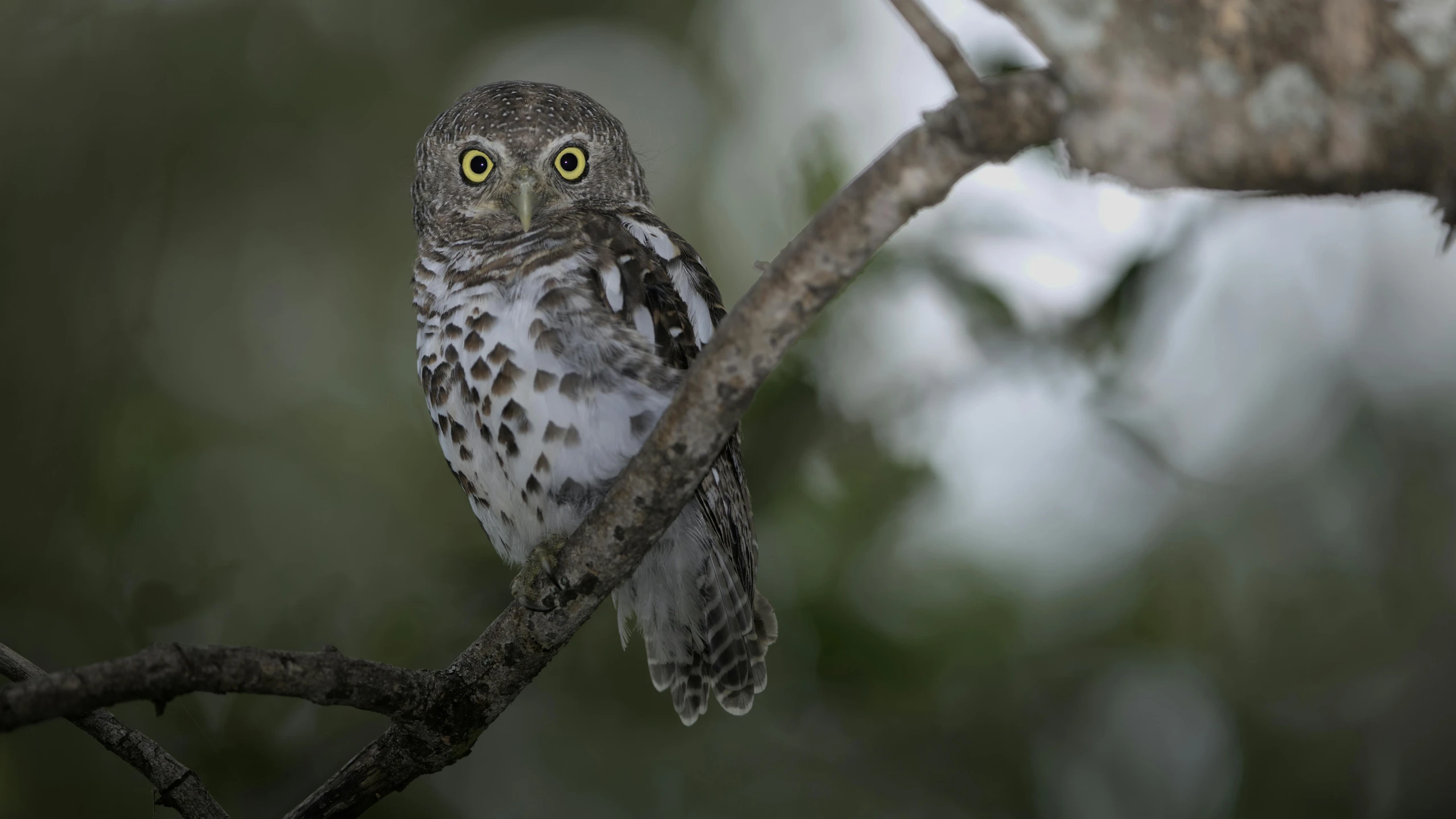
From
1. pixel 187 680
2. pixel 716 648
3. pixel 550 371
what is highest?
pixel 550 371

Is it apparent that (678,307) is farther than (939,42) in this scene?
Yes

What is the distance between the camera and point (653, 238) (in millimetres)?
3307

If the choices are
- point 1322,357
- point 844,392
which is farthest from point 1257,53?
point 1322,357

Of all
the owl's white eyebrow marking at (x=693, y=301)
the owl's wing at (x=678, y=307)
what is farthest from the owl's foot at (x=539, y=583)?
the owl's white eyebrow marking at (x=693, y=301)

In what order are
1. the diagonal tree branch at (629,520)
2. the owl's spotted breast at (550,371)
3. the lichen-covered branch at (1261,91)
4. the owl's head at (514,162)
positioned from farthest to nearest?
1. the owl's head at (514,162)
2. the owl's spotted breast at (550,371)
3. the diagonal tree branch at (629,520)
4. the lichen-covered branch at (1261,91)

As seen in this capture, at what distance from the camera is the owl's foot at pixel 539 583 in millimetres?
2520

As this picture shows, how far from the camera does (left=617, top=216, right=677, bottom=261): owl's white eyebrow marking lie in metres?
3.26

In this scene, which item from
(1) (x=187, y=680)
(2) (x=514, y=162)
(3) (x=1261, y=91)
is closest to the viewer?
(3) (x=1261, y=91)

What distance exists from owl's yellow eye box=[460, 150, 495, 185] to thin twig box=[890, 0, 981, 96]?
223 centimetres

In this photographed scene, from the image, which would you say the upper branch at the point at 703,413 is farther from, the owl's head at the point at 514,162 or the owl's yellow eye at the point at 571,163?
the owl's yellow eye at the point at 571,163

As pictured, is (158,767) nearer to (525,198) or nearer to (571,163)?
(525,198)

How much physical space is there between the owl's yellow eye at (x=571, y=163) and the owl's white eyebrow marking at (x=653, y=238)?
326 millimetres

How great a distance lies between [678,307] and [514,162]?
846mm

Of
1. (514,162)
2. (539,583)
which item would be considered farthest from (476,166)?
(539,583)
